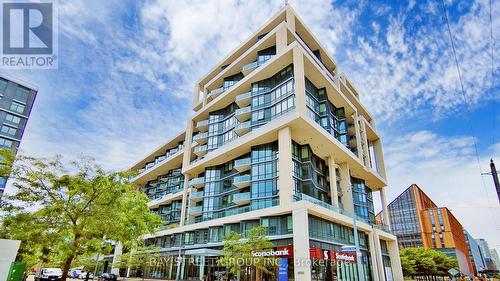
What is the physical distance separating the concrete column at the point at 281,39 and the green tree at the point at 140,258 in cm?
3615

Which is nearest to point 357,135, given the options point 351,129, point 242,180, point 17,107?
point 351,129

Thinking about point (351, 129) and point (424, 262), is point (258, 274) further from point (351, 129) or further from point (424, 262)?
point (424, 262)

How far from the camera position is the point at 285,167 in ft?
117

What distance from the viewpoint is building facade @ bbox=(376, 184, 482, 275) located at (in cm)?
10294

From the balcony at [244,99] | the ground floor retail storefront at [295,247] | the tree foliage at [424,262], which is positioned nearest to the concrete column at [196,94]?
the balcony at [244,99]

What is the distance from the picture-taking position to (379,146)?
2566 inches

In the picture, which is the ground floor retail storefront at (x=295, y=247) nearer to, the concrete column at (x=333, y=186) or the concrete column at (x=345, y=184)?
the concrete column at (x=333, y=186)

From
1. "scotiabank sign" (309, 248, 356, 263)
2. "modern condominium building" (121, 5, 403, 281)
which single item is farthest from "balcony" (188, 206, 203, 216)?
"scotiabank sign" (309, 248, 356, 263)

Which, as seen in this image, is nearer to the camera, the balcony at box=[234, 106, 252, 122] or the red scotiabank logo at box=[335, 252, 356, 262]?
the red scotiabank logo at box=[335, 252, 356, 262]

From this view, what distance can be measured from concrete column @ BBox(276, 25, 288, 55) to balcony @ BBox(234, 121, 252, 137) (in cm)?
1134

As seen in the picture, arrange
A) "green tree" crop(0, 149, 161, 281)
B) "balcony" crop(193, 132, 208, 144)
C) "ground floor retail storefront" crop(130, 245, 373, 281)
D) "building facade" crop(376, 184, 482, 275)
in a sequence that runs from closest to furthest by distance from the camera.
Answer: "green tree" crop(0, 149, 161, 281) < "ground floor retail storefront" crop(130, 245, 373, 281) < "balcony" crop(193, 132, 208, 144) < "building facade" crop(376, 184, 482, 275)

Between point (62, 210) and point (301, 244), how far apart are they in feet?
71.6

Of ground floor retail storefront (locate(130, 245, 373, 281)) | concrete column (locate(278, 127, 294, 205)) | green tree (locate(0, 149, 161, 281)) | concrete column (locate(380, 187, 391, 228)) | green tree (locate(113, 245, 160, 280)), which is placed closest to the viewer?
green tree (locate(0, 149, 161, 281))

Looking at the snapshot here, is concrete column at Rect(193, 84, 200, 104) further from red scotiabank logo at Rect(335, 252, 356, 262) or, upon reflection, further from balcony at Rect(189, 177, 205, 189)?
red scotiabank logo at Rect(335, 252, 356, 262)
